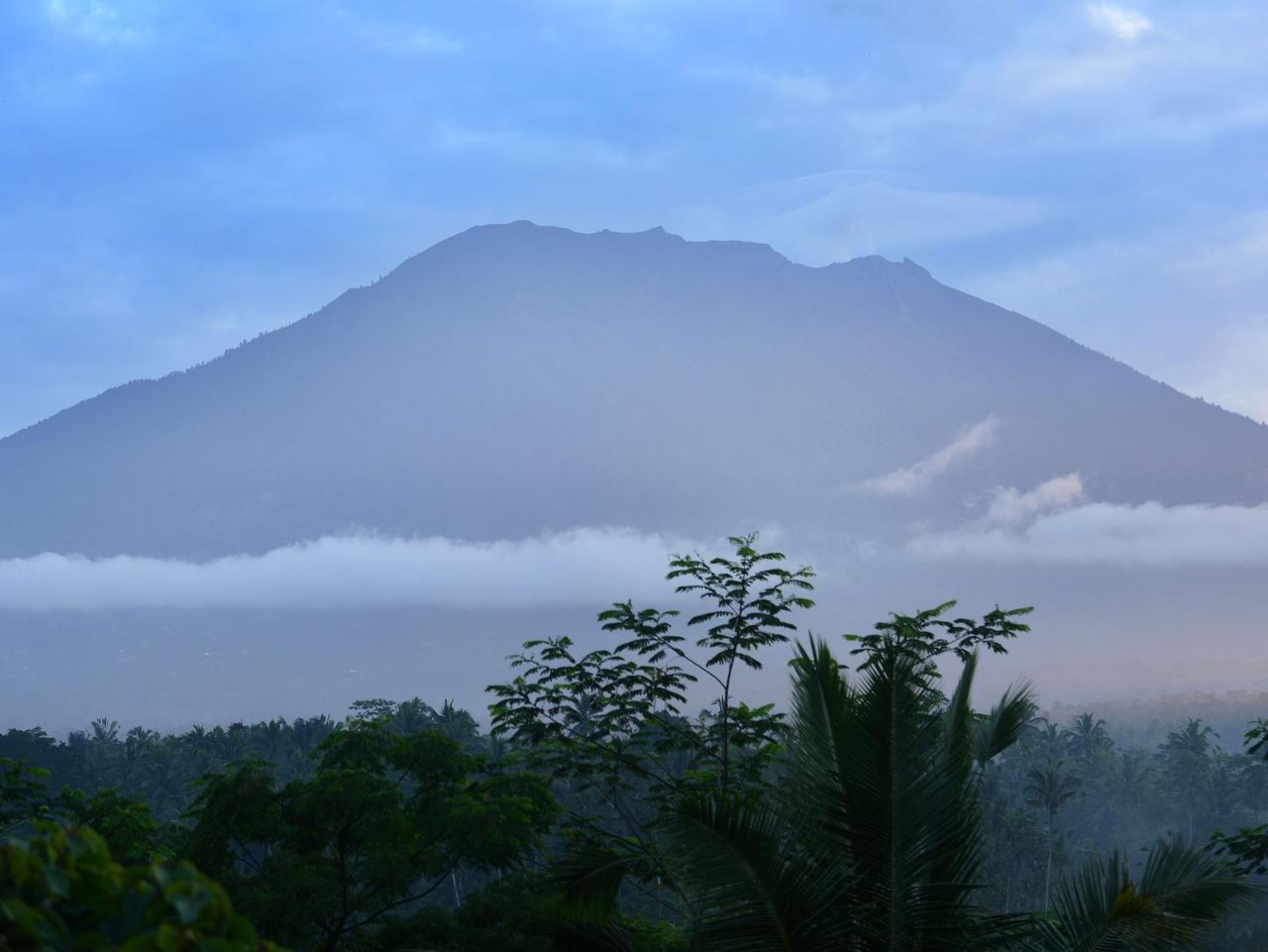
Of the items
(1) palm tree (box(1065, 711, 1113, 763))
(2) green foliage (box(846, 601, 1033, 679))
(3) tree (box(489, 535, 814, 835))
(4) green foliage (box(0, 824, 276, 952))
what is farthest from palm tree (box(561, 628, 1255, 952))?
(1) palm tree (box(1065, 711, 1113, 763))

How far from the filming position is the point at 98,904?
361 cm

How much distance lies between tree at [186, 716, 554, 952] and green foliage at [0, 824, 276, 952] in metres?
8.94

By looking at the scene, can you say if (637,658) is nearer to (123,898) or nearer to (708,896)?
(708,896)

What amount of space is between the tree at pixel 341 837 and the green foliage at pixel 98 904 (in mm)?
8941

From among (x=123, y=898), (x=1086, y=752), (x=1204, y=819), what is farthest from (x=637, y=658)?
(x=1086, y=752)

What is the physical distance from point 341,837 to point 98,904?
9.87m

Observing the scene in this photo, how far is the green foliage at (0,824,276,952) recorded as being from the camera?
3.32 meters

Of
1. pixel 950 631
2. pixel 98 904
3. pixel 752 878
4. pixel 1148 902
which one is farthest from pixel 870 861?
pixel 950 631

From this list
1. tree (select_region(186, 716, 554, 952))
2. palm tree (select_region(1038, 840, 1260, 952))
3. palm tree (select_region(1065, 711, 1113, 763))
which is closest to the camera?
palm tree (select_region(1038, 840, 1260, 952))

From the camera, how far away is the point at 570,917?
9.23 meters

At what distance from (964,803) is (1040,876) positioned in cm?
6846

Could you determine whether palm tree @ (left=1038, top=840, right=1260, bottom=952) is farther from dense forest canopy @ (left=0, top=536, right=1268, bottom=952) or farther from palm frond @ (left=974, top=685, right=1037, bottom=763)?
palm frond @ (left=974, top=685, right=1037, bottom=763)

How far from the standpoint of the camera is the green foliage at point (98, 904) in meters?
3.32

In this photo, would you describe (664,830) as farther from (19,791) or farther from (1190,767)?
(1190,767)
